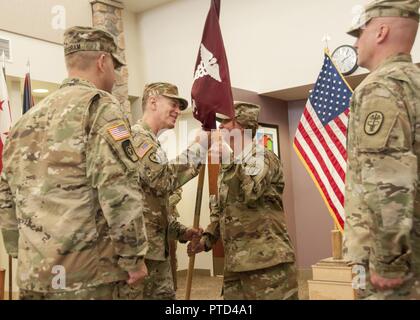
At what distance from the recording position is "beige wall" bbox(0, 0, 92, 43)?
17.1ft

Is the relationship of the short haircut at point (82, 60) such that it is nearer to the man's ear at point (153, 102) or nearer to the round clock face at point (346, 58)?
the man's ear at point (153, 102)

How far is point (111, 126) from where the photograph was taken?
5.82ft

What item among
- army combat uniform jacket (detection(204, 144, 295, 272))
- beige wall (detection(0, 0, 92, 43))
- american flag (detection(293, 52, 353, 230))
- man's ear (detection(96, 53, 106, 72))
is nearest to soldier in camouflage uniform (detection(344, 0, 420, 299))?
army combat uniform jacket (detection(204, 144, 295, 272))

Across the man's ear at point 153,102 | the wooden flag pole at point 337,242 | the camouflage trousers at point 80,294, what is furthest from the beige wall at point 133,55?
the camouflage trousers at point 80,294

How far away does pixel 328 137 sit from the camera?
11.6 ft

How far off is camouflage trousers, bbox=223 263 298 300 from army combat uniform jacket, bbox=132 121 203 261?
437 millimetres

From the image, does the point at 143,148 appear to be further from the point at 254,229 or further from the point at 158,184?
the point at 254,229

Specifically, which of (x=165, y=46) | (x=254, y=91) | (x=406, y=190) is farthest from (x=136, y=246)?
(x=165, y=46)

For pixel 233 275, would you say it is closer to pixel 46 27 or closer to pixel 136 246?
pixel 136 246

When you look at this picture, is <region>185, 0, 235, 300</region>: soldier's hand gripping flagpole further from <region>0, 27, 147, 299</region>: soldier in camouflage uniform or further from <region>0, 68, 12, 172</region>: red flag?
<region>0, 68, 12, 172</region>: red flag

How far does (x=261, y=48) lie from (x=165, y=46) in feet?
4.93

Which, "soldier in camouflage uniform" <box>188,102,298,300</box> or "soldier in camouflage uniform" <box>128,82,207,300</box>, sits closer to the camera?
"soldier in camouflage uniform" <box>128,82,207,300</box>

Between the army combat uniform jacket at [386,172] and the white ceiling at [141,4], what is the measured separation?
5.36 meters
